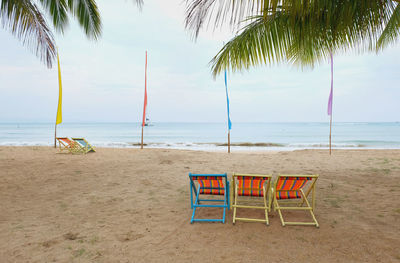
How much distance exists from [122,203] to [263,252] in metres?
2.42

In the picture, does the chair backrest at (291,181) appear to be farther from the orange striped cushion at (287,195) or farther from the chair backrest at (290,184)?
the orange striped cushion at (287,195)

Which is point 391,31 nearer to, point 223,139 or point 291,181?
point 291,181

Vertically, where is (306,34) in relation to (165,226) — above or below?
above

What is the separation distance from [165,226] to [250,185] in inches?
49.6

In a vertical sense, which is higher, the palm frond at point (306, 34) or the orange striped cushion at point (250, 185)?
the palm frond at point (306, 34)

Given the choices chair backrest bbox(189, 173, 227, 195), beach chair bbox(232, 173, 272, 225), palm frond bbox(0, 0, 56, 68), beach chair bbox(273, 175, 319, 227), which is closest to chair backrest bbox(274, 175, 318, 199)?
beach chair bbox(273, 175, 319, 227)

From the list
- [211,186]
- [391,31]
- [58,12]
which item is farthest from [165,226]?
[58,12]

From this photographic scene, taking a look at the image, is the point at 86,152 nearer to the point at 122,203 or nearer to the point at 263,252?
the point at 122,203

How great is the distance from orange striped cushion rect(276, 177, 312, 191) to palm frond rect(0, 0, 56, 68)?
5994mm

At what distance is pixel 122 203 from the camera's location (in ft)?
12.4

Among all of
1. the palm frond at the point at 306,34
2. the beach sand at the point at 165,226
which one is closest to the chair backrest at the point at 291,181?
the beach sand at the point at 165,226

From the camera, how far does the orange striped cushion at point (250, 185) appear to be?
3021 millimetres

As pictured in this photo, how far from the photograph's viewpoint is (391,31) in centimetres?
395

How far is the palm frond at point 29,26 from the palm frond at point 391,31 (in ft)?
21.7
